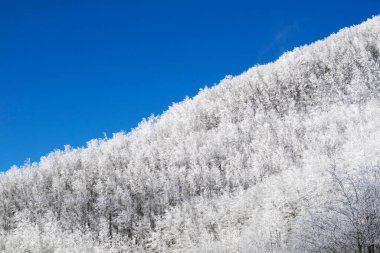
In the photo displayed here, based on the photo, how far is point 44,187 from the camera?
536 feet

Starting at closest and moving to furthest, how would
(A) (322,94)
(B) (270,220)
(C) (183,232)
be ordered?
(B) (270,220) < (C) (183,232) < (A) (322,94)

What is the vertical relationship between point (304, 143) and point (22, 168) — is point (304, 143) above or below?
below

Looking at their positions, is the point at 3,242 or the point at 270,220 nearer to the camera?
the point at 270,220

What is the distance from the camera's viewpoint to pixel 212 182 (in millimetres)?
143750

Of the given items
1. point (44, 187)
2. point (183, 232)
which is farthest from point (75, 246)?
point (44, 187)

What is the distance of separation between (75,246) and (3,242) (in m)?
20.7

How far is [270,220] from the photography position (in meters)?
92.1

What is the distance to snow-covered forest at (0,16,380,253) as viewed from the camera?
97812 millimetres

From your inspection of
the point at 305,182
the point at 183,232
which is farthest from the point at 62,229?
the point at 305,182

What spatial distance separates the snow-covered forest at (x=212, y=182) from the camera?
97812 millimetres

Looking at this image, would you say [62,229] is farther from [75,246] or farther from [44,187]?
[44,187]

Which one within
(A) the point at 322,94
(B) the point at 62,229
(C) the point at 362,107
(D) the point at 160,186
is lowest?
(B) the point at 62,229

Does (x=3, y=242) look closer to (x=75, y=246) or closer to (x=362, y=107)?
(x=75, y=246)

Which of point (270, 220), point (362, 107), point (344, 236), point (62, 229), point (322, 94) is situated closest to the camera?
point (344, 236)
